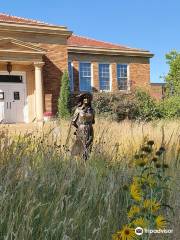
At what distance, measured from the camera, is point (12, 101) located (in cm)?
2630

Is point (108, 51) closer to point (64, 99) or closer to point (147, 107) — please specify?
point (147, 107)

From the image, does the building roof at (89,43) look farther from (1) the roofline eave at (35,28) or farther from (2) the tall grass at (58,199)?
(2) the tall grass at (58,199)

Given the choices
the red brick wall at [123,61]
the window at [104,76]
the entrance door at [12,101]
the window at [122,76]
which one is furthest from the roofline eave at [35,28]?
the window at [122,76]

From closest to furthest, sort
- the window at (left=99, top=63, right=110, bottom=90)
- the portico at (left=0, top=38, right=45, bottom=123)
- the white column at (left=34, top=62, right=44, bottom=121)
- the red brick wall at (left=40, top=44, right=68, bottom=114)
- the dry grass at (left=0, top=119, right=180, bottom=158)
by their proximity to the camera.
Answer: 1. the dry grass at (left=0, top=119, right=180, bottom=158)
2. the portico at (left=0, top=38, right=45, bottom=123)
3. the white column at (left=34, top=62, right=44, bottom=121)
4. the red brick wall at (left=40, top=44, right=68, bottom=114)
5. the window at (left=99, top=63, right=110, bottom=90)

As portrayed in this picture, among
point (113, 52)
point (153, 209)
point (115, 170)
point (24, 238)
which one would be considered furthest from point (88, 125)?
point (113, 52)

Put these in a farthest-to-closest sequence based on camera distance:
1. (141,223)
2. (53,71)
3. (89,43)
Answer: (89,43)
(53,71)
(141,223)

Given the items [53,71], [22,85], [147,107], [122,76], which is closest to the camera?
[22,85]

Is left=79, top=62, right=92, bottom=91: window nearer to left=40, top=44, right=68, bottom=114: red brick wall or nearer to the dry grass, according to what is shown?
left=40, top=44, right=68, bottom=114: red brick wall

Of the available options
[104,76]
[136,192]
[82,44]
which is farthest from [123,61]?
[136,192]

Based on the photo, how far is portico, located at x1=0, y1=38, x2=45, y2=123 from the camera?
81.9 ft

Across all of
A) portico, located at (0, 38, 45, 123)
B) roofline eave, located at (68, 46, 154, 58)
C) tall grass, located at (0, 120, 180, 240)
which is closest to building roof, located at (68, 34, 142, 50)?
roofline eave, located at (68, 46, 154, 58)

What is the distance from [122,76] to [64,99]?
758 centimetres

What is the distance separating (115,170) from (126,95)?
2541 centimetres

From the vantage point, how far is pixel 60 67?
90.2ft
